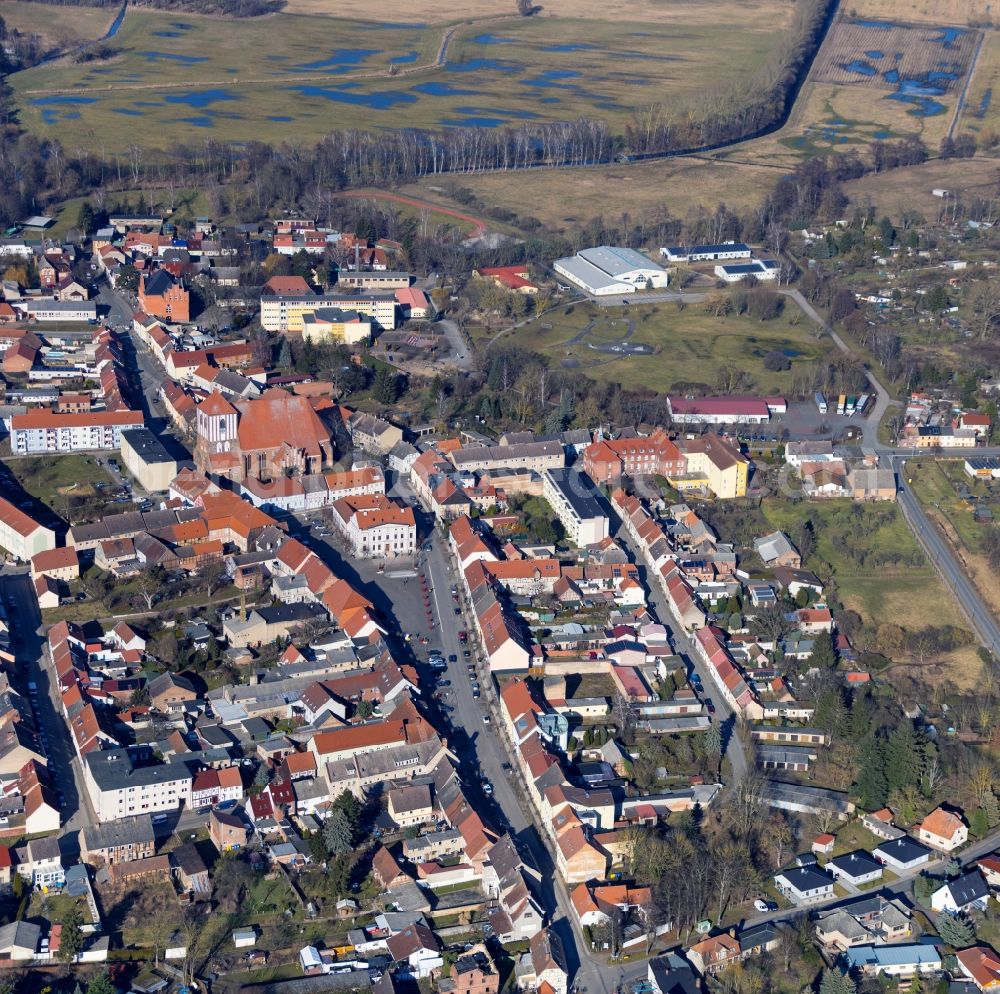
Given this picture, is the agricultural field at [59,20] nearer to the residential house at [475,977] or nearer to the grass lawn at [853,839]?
the grass lawn at [853,839]

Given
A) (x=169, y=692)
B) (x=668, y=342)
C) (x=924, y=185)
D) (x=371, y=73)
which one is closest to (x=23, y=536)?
(x=169, y=692)

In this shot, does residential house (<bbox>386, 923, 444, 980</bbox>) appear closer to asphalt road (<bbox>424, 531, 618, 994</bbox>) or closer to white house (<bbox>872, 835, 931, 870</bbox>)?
asphalt road (<bbox>424, 531, 618, 994</bbox>)

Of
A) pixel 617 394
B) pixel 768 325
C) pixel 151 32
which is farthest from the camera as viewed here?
pixel 151 32

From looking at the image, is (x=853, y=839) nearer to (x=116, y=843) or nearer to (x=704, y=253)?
(x=116, y=843)

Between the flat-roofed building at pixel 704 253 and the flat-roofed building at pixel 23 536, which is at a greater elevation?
the flat-roofed building at pixel 23 536

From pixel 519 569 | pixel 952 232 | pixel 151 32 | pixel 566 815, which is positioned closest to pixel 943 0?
pixel 952 232

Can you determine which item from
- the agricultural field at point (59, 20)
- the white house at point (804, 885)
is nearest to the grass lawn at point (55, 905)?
the white house at point (804, 885)

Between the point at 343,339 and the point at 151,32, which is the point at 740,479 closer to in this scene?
the point at 343,339
